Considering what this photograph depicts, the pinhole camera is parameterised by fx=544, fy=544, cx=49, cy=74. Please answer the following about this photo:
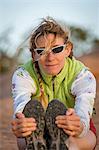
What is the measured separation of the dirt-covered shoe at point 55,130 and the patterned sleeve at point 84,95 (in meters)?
0.19

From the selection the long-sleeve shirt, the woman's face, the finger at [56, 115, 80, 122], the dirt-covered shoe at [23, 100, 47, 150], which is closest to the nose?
the woman's face

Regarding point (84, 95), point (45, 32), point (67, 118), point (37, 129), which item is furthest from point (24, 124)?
point (45, 32)

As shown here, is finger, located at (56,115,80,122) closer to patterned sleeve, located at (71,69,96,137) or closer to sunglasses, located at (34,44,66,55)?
patterned sleeve, located at (71,69,96,137)

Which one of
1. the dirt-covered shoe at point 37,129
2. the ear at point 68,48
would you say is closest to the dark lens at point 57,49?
the ear at point 68,48

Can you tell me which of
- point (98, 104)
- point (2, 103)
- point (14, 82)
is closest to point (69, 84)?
point (14, 82)

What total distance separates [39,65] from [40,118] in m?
0.55

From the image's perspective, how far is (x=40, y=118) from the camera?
301 centimetres

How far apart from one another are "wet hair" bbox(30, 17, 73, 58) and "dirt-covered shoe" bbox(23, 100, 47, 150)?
21.5 inches

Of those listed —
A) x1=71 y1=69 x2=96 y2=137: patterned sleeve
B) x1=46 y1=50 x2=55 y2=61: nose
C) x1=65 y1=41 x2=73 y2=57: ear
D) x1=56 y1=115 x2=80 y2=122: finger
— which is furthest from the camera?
x1=65 y1=41 x2=73 y2=57: ear

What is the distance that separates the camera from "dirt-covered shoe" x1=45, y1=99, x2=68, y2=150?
2.97 meters

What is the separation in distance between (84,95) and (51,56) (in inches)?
12.3

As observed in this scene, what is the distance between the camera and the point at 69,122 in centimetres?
294

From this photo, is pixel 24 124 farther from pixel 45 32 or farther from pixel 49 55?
pixel 45 32

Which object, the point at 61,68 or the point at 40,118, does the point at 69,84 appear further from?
the point at 40,118
